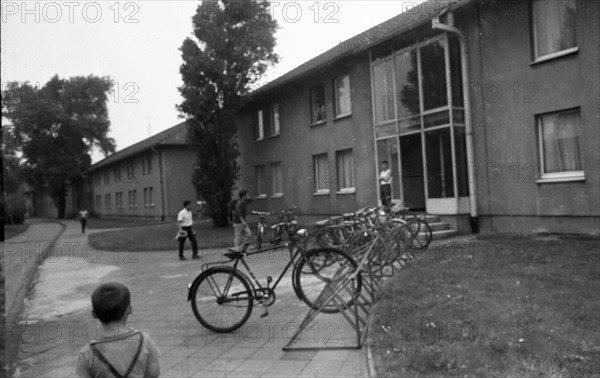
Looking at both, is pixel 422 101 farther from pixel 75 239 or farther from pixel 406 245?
pixel 75 239

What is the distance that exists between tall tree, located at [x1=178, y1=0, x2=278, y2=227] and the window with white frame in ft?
11.4

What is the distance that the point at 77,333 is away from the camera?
7168mm

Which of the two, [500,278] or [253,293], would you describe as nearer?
[253,293]

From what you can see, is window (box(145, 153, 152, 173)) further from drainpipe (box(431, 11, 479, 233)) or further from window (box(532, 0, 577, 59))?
window (box(532, 0, 577, 59))

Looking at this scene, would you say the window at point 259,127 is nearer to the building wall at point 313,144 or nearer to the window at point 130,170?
the building wall at point 313,144

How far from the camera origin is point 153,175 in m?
29.1

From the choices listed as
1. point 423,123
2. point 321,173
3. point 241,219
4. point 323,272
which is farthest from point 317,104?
point 323,272

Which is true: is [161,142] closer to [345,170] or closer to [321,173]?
[321,173]

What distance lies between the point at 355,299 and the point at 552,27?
9693 mm

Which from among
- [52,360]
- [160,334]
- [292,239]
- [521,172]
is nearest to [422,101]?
[521,172]

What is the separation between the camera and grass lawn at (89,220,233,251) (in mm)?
17969

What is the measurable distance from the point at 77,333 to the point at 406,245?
5.47 meters

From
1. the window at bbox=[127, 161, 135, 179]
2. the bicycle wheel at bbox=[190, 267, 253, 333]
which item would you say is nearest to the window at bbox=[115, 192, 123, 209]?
the window at bbox=[127, 161, 135, 179]

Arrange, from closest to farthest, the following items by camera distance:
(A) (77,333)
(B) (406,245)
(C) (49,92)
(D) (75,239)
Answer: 1. (A) (77,333)
2. (B) (406,245)
3. (C) (49,92)
4. (D) (75,239)
